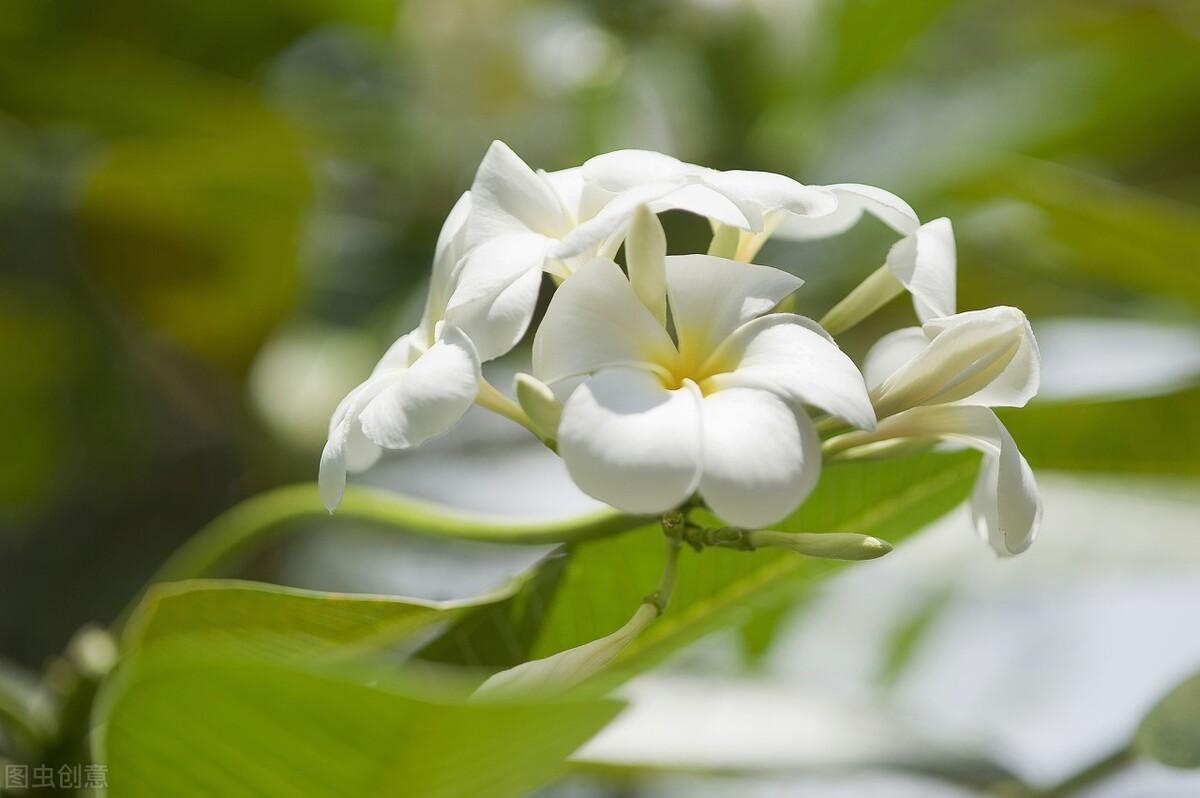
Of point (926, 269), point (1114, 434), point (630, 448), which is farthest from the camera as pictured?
point (1114, 434)

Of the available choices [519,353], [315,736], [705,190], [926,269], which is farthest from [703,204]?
[519,353]

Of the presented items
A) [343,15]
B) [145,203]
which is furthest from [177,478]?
[343,15]

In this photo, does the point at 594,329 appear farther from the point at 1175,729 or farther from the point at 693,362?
the point at 1175,729

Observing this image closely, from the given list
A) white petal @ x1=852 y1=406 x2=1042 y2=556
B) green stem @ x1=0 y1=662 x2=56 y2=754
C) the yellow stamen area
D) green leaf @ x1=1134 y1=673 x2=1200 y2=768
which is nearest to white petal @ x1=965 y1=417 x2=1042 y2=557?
white petal @ x1=852 y1=406 x2=1042 y2=556

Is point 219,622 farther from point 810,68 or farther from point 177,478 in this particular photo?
point 810,68

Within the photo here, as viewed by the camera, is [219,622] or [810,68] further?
[810,68]

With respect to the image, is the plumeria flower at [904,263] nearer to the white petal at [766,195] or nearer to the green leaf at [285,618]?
the white petal at [766,195]
